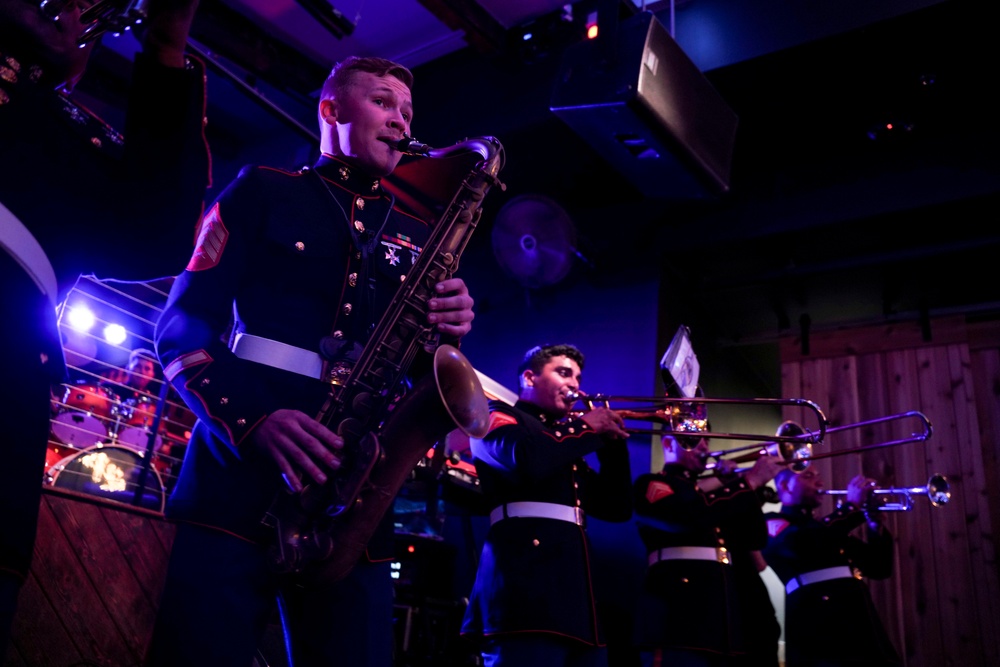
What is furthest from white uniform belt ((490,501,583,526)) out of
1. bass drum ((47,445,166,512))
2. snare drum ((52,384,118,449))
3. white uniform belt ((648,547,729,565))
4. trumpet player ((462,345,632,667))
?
snare drum ((52,384,118,449))

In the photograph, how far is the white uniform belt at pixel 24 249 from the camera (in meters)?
1.05

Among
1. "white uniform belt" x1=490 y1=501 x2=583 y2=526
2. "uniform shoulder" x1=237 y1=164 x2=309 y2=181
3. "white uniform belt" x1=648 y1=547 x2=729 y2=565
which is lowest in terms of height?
"white uniform belt" x1=490 y1=501 x2=583 y2=526

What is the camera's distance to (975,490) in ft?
20.3

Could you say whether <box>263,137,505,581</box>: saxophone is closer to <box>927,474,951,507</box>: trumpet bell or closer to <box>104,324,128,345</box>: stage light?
<box>927,474,951,507</box>: trumpet bell

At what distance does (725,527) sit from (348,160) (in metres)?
3.87

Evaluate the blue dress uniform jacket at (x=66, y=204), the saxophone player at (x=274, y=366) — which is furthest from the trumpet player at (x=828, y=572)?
the blue dress uniform jacket at (x=66, y=204)

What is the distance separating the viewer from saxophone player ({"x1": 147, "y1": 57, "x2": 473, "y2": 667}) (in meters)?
1.58

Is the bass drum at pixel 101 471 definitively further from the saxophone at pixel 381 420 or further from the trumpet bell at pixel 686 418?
the saxophone at pixel 381 420

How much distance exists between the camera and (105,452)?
19.5ft

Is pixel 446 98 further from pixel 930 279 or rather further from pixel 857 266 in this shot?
pixel 930 279

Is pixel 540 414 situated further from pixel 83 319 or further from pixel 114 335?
pixel 114 335

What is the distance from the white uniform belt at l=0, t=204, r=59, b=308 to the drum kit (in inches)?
100

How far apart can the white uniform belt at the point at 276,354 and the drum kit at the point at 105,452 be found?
77.4 inches

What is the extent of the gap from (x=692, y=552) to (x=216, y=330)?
3550 millimetres
